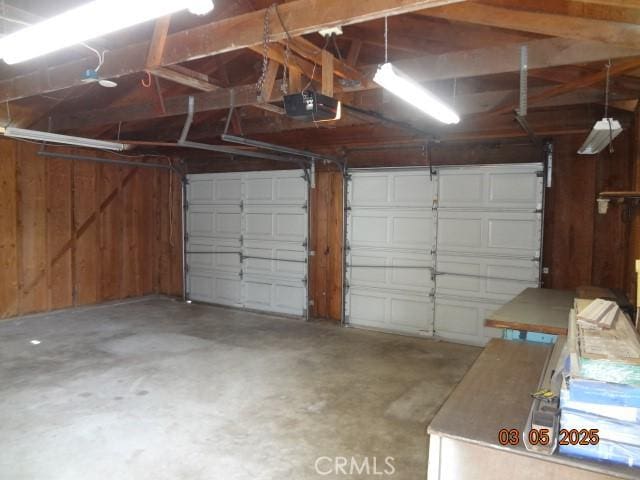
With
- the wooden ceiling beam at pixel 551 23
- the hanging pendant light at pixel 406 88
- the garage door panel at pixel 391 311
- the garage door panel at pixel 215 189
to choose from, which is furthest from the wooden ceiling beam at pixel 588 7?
the garage door panel at pixel 215 189

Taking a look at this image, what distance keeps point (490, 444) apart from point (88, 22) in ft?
8.16

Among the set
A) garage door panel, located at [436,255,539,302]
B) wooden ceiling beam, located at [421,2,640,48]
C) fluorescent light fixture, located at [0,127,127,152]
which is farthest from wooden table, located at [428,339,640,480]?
fluorescent light fixture, located at [0,127,127,152]

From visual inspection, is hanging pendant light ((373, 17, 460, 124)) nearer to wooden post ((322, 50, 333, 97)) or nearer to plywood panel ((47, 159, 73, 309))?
→ wooden post ((322, 50, 333, 97))

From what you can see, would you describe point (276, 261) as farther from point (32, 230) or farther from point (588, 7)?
point (588, 7)

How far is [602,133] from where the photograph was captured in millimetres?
3355

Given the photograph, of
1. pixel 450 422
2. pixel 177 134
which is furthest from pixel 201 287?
pixel 450 422

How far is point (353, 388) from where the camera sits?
445 centimetres

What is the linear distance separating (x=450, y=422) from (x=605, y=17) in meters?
2.43

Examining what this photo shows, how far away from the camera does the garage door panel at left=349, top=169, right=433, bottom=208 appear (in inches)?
251

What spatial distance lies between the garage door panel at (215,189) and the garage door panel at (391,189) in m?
2.30

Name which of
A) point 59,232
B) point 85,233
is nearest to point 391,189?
point 85,233

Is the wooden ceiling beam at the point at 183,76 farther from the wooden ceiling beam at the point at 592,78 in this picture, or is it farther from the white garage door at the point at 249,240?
the white garage door at the point at 249,240
